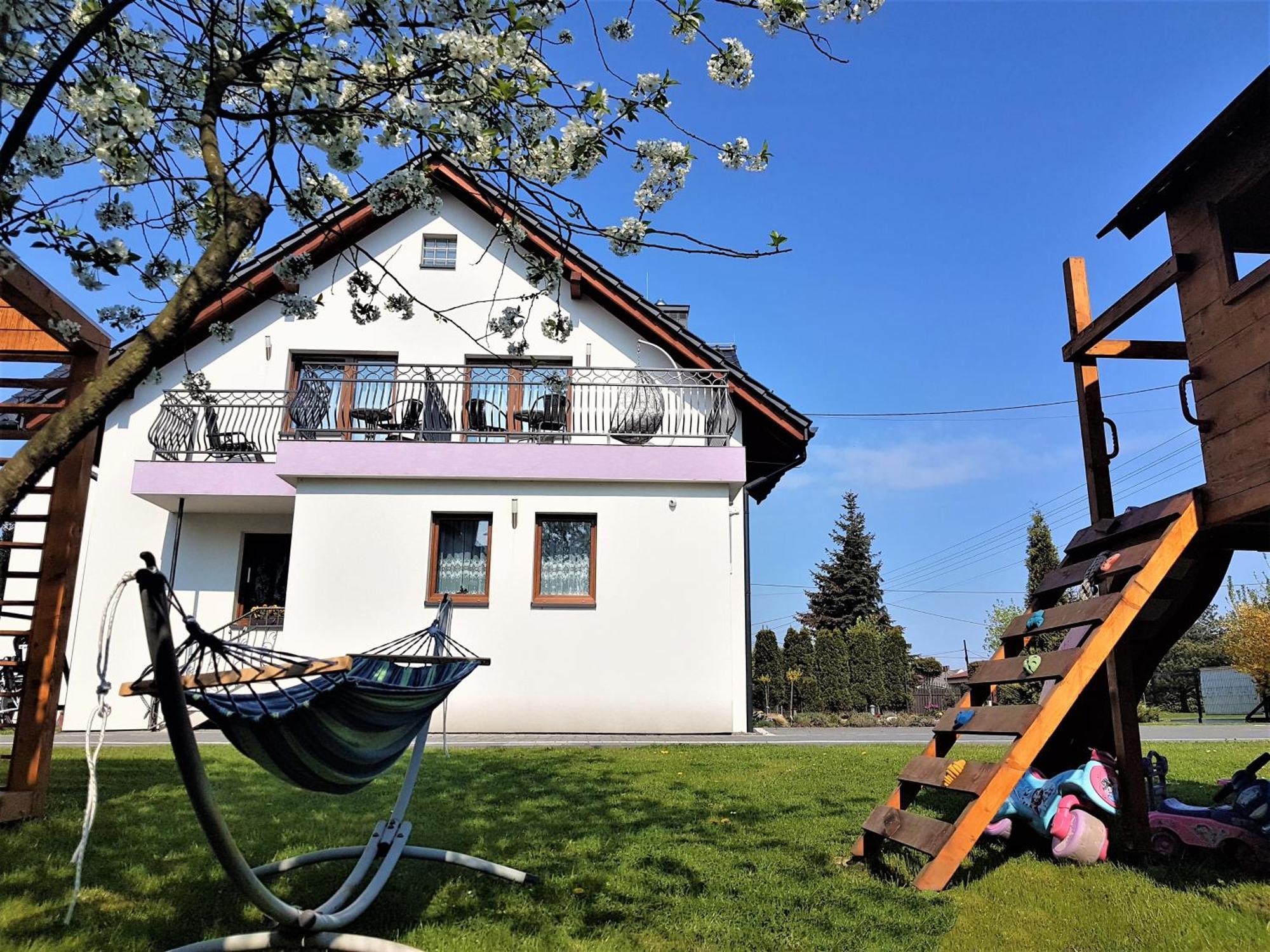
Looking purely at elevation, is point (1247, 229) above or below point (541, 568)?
above

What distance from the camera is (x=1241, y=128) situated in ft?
11.4

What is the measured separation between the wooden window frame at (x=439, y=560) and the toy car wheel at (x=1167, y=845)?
7815mm

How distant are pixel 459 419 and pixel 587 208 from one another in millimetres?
8413

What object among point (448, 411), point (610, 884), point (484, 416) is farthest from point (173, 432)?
point (610, 884)

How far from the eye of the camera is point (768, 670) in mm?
18578

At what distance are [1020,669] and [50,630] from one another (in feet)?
16.0

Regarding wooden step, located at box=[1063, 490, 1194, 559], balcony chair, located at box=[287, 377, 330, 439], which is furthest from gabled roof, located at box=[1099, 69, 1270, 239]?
balcony chair, located at box=[287, 377, 330, 439]

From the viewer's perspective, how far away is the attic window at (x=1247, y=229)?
3.55 metres

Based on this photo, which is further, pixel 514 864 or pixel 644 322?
pixel 644 322

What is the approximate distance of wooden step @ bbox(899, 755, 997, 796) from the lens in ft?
10.5

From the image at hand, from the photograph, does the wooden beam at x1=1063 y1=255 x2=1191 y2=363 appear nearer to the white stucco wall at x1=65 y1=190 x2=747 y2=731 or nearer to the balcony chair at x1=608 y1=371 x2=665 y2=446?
the white stucco wall at x1=65 y1=190 x2=747 y2=731

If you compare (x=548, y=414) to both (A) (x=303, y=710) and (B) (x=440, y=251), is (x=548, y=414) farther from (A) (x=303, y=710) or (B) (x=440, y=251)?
(A) (x=303, y=710)

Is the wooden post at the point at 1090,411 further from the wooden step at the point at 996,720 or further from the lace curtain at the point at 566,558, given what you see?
the lace curtain at the point at 566,558

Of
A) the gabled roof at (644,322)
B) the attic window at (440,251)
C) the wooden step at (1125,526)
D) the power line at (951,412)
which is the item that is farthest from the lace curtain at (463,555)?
the power line at (951,412)
